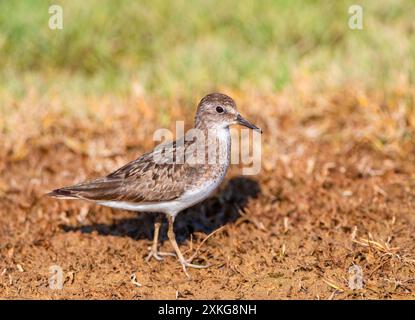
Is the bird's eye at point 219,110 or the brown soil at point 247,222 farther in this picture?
the bird's eye at point 219,110

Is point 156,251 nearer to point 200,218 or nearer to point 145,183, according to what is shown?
point 145,183

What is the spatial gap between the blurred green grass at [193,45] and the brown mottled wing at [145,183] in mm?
2794

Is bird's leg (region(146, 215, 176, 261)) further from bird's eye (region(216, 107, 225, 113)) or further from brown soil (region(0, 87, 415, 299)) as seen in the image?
bird's eye (region(216, 107, 225, 113))

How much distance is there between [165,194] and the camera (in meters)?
6.68

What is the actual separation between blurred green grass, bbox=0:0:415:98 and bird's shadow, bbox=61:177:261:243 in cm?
196

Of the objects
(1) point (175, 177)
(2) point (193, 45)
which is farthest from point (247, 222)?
(2) point (193, 45)

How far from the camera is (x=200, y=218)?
25.6 ft

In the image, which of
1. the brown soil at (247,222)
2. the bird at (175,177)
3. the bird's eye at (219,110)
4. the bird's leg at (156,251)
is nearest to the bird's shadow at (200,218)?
the brown soil at (247,222)

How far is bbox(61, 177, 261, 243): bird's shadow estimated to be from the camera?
24.9 feet

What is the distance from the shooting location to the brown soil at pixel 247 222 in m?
6.25

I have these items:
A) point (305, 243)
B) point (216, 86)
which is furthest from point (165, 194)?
point (216, 86)

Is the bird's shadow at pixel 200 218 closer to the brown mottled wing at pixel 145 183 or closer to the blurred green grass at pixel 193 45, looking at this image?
the brown mottled wing at pixel 145 183

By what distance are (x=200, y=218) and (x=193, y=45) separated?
3839 mm

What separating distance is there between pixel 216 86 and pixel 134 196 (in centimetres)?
341
